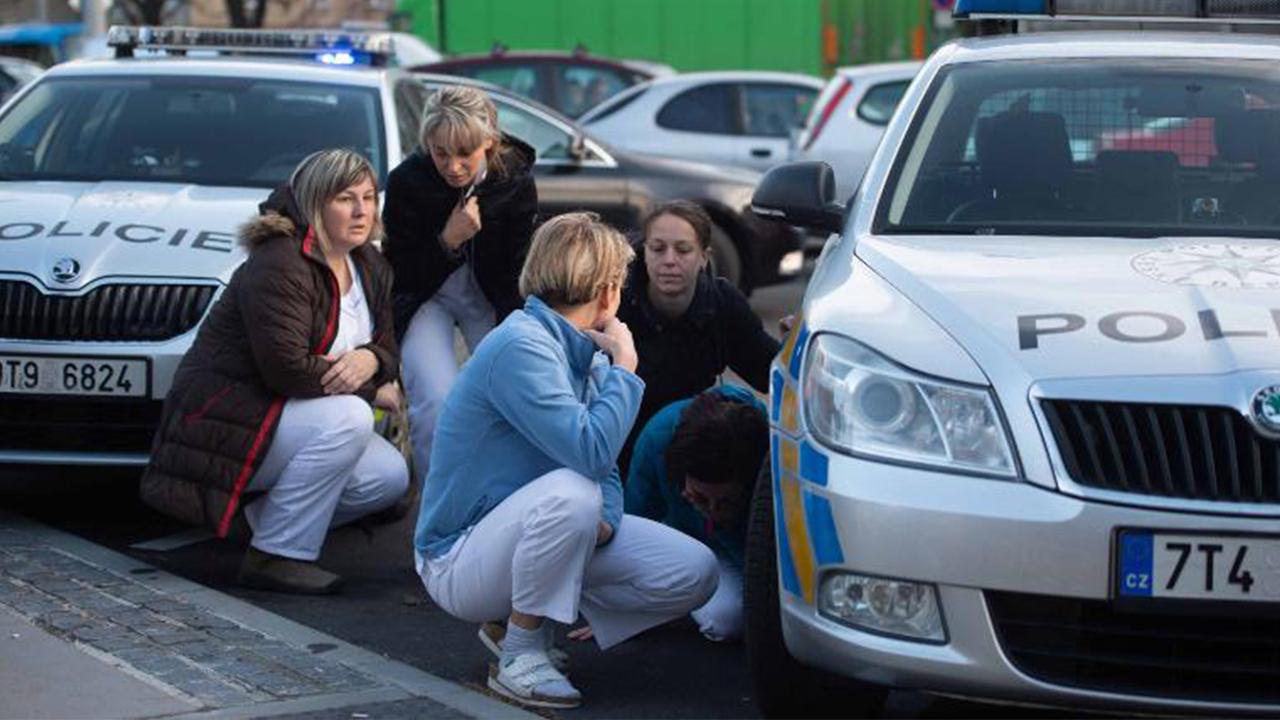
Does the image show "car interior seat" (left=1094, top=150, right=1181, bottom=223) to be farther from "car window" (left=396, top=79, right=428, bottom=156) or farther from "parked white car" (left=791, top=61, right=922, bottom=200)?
"parked white car" (left=791, top=61, right=922, bottom=200)

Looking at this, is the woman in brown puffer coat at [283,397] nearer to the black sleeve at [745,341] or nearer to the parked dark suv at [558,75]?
the black sleeve at [745,341]

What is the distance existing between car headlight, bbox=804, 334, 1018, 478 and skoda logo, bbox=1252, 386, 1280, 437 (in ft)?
1.57

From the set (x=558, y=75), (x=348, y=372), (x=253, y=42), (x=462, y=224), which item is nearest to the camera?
(x=348, y=372)

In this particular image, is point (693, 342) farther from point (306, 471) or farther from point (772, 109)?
point (772, 109)

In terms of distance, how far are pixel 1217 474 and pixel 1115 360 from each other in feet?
1.00

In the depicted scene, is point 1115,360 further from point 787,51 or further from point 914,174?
point 787,51

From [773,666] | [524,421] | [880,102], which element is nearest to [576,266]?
[524,421]

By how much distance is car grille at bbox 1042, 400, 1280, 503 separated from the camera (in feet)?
14.7

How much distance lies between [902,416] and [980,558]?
349 millimetres

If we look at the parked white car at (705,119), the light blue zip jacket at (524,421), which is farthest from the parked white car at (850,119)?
the light blue zip jacket at (524,421)

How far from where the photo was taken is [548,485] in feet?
17.9

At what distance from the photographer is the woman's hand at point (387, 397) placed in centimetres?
710

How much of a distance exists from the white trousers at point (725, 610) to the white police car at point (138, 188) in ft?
6.65

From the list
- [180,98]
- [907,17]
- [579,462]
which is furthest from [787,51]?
[579,462]
